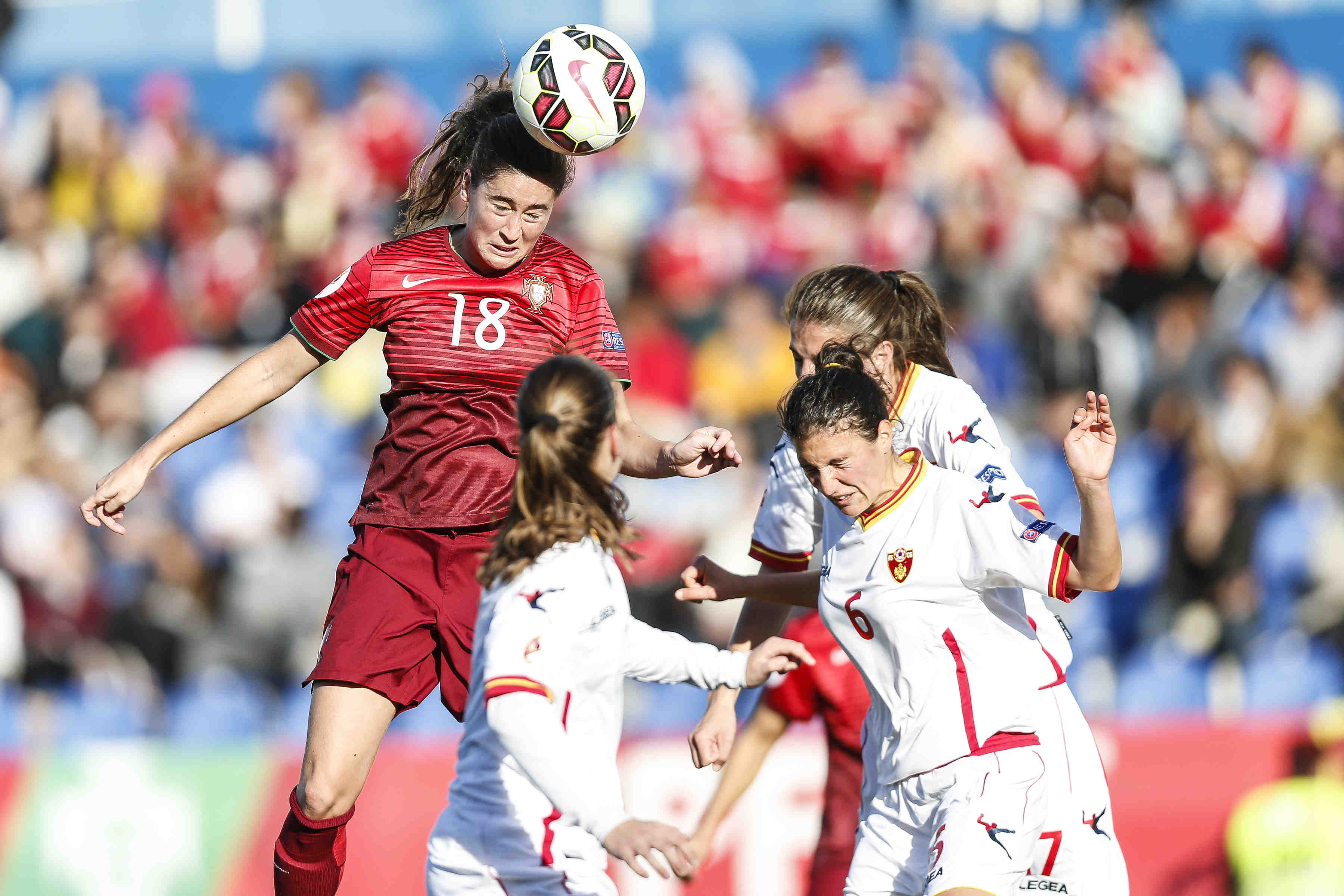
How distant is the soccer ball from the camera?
14.2ft

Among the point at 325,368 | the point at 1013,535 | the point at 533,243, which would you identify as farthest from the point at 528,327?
the point at 325,368

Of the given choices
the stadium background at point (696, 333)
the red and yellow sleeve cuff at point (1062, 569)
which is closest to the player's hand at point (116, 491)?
the red and yellow sleeve cuff at point (1062, 569)

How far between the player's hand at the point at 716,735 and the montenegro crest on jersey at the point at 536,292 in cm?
129

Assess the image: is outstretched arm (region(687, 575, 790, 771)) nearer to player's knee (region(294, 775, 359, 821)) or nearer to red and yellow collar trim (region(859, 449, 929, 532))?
red and yellow collar trim (region(859, 449, 929, 532))

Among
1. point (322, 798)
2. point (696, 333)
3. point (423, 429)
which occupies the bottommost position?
point (322, 798)

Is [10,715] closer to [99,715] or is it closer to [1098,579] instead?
[99,715]

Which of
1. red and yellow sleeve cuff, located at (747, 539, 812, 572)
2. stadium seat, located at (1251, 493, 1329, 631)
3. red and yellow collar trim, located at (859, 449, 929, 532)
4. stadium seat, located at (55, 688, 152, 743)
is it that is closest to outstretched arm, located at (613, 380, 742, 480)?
red and yellow collar trim, located at (859, 449, 929, 532)

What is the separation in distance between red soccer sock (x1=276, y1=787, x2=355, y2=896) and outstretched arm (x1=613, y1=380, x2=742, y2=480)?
1326 millimetres

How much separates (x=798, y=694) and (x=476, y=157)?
2270 mm

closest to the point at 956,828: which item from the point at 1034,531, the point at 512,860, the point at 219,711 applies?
the point at 1034,531

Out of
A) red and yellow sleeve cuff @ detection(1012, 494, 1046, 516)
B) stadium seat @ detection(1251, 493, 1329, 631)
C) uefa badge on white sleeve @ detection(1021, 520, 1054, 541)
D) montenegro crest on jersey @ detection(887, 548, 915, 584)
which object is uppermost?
stadium seat @ detection(1251, 493, 1329, 631)

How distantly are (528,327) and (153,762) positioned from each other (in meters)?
3.69

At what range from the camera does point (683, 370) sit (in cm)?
963

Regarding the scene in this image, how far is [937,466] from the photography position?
438cm
